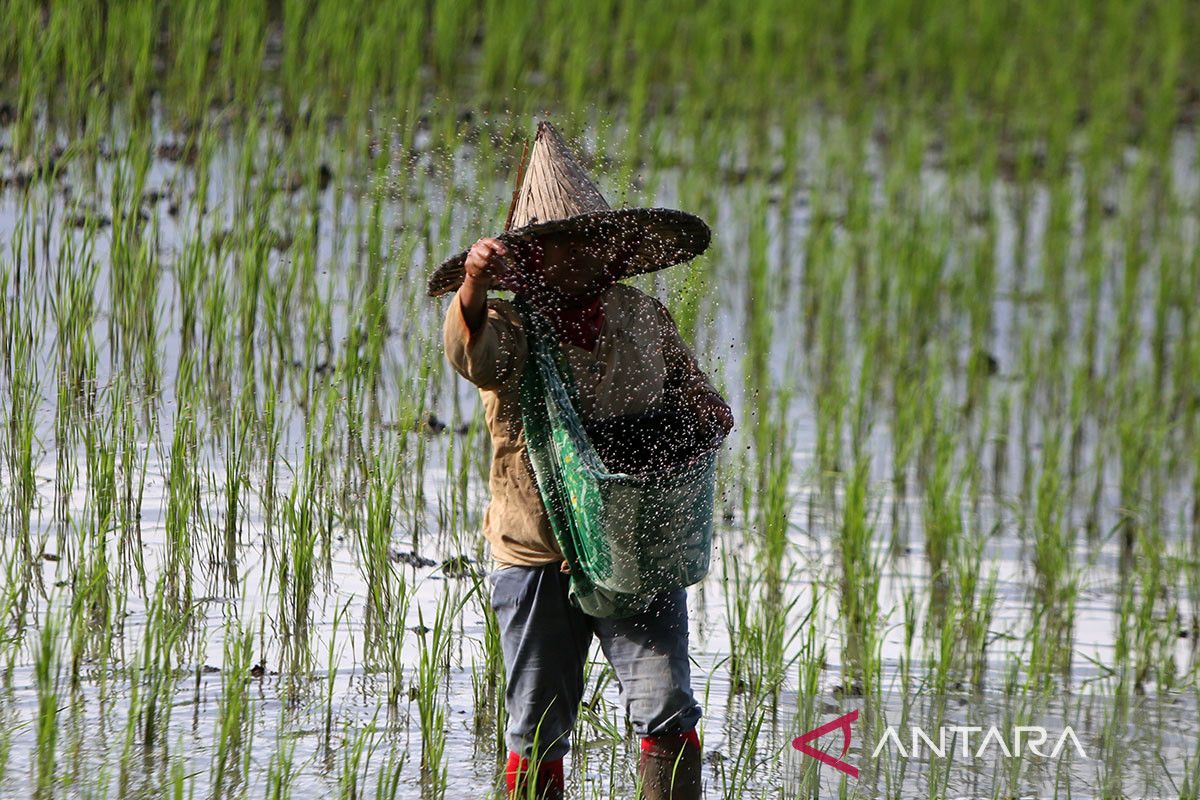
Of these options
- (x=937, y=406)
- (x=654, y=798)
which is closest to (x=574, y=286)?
(x=654, y=798)

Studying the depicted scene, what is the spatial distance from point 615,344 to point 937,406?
8.78 ft

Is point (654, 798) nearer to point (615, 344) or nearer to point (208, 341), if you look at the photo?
point (615, 344)

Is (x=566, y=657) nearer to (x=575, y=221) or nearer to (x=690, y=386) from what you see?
(x=690, y=386)

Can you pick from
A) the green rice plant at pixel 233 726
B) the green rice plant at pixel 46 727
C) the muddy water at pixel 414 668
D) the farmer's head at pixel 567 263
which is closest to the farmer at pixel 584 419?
the farmer's head at pixel 567 263

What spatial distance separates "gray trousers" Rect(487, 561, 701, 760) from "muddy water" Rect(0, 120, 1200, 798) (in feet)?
0.93

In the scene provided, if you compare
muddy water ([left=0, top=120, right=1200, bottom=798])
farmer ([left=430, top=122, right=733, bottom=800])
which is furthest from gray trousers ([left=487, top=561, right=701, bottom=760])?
muddy water ([left=0, top=120, right=1200, bottom=798])

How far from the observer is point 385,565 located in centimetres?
296

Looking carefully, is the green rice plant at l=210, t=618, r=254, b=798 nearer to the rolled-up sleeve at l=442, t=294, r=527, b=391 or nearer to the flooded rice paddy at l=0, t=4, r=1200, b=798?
the flooded rice paddy at l=0, t=4, r=1200, b=798

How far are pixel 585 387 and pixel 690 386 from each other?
0.20m

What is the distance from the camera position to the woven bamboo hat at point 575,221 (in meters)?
2.21

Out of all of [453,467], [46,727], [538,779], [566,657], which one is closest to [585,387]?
[566,657]

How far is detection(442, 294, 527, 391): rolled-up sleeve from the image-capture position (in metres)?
2.11

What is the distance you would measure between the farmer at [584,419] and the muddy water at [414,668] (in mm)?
301

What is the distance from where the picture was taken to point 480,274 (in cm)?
206
